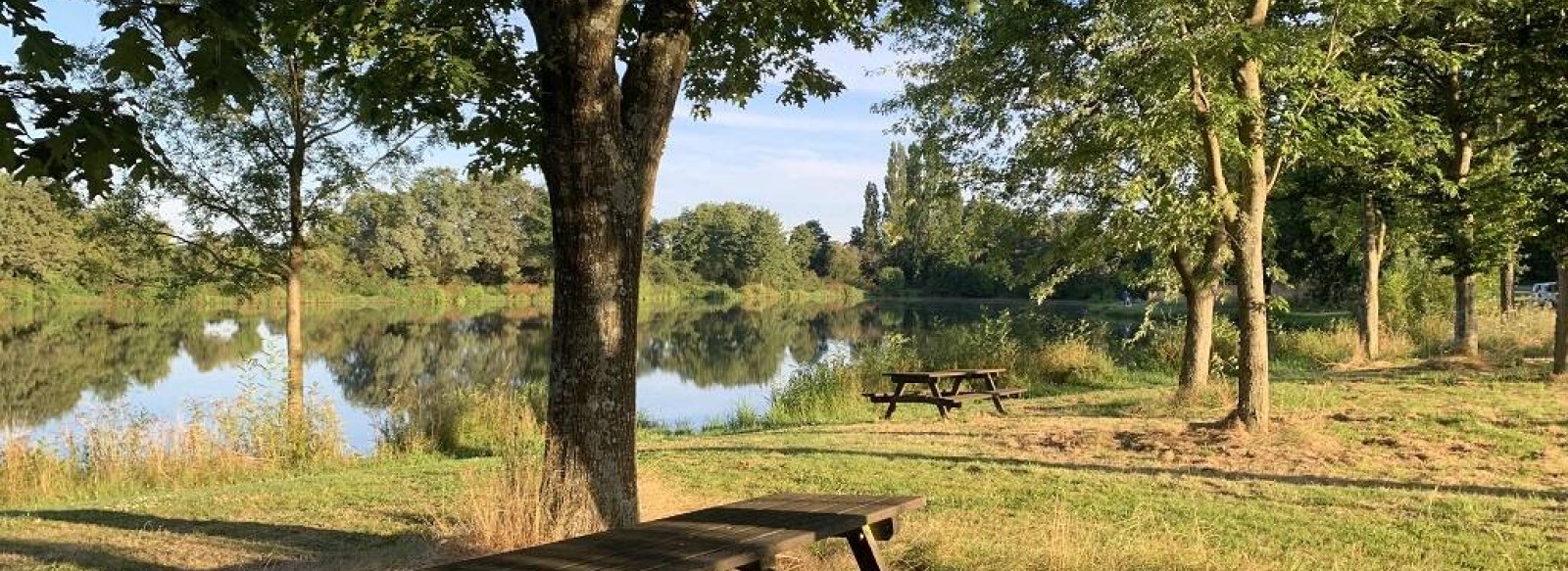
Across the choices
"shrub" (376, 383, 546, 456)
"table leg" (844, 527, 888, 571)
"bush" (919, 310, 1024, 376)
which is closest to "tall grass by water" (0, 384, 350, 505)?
"shrub" (376, 383, 546, 456)

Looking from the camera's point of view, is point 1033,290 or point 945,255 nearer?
point 1033,290

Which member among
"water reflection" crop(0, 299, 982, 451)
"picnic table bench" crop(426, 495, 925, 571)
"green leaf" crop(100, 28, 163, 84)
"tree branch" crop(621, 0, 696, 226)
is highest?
"tree branch" crop(621, 0, 696, 226)

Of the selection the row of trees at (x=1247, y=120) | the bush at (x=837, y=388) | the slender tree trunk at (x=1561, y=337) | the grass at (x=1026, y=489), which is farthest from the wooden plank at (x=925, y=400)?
the slender tree trunk at (x=1561, y=337)

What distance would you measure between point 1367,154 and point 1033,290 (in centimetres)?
660

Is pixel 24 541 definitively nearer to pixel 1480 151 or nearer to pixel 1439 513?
pixel 1439 513

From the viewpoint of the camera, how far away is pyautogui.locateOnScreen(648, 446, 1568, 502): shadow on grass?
7047 mm

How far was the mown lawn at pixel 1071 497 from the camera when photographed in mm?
5414

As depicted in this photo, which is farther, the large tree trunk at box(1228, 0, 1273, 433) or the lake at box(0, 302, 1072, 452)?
the lake at box(0, 302, 1072, 452)

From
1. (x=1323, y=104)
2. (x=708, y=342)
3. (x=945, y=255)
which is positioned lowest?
(x=708, y=342)

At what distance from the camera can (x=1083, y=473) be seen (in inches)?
314

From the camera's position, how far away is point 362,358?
26.3m

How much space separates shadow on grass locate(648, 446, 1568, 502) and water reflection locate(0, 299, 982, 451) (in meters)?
5.43

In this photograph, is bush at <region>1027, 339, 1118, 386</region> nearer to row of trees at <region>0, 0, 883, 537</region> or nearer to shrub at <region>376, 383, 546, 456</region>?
shrub at <region>376, 383, 546, 456</region>

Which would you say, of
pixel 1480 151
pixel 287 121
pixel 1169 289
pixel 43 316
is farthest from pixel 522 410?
pixel 43 316
